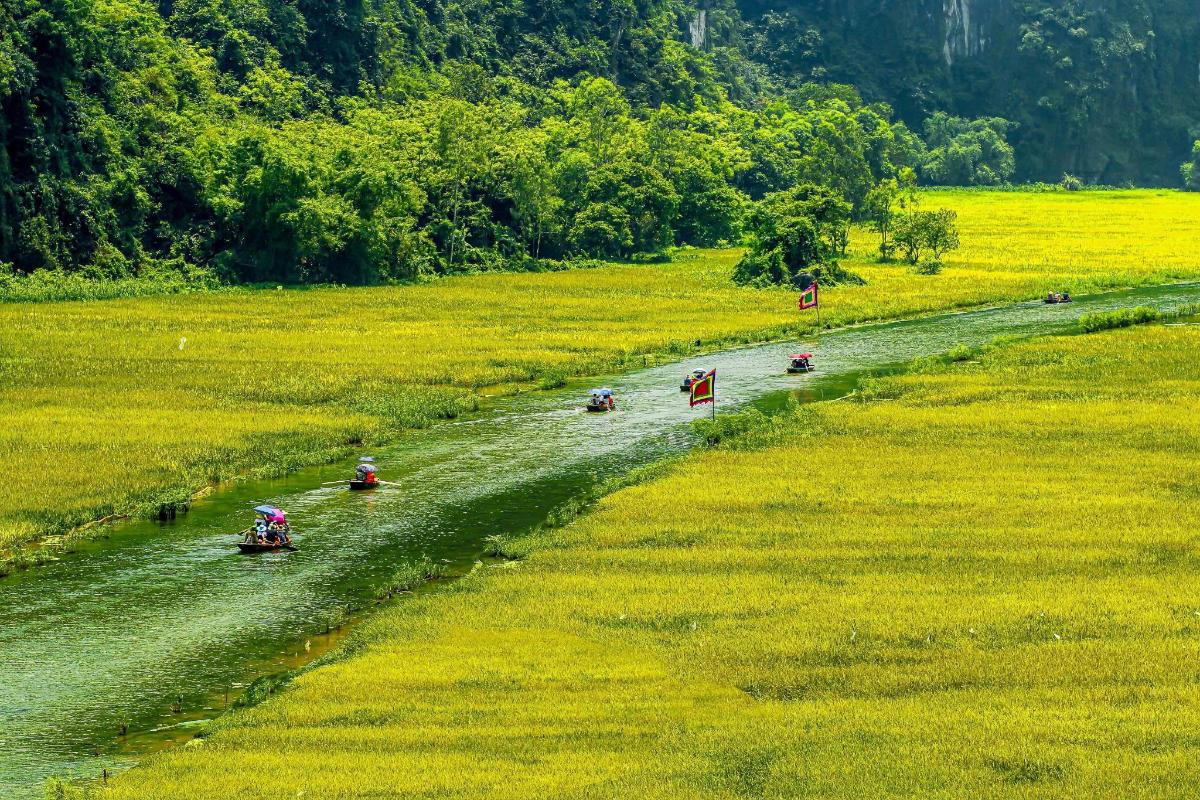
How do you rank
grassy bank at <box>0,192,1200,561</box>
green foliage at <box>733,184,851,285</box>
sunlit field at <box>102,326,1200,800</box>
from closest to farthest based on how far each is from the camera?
sunlit field at <box>102,326,1200,800</box> < grassy bank at <box>0,192,1200,561</box> < green foliage at <box>733,184,851,285</box>

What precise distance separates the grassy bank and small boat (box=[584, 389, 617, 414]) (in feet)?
15.8

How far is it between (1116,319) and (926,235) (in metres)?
39.8

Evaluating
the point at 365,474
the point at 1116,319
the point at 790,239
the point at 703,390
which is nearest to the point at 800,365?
the point at 703,390

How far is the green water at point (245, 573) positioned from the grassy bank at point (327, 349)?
2.88 m

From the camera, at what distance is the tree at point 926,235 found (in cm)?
11581

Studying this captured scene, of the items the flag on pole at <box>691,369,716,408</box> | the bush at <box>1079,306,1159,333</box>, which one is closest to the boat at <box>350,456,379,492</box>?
the flag on pole at <box>691,369,716,408</box>

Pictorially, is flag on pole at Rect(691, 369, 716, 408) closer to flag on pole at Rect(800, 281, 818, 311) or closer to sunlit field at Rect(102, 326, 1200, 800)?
sunlit field at Rect(102, 326, 1200, 800)

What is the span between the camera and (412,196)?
105 meters

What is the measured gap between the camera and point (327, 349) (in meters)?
71.0

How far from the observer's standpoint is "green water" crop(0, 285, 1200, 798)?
90.3ft

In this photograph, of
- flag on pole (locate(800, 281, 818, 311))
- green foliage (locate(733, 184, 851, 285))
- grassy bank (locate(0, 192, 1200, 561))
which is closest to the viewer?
grassy bank (locate(0, 192, 1200, 561))

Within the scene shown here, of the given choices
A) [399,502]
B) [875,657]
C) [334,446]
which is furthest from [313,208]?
[875,657]

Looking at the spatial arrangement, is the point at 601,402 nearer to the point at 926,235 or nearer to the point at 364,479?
the point at 364,479

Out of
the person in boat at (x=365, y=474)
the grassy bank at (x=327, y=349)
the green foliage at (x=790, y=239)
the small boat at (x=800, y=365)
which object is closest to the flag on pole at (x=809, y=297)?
the grassy bank at (x=327, y=349)
